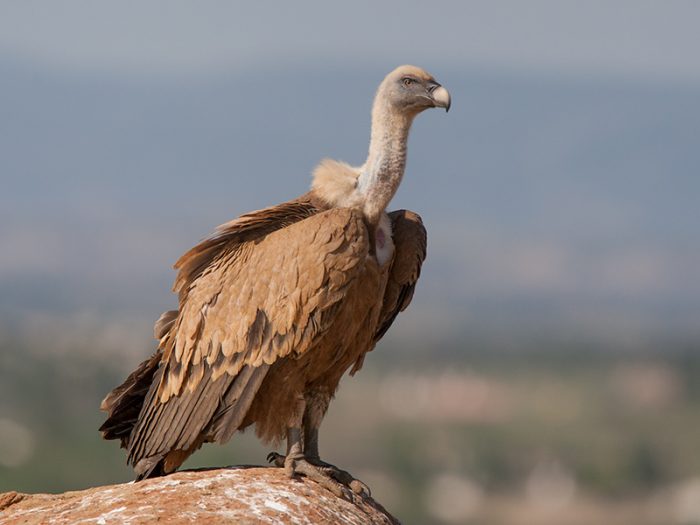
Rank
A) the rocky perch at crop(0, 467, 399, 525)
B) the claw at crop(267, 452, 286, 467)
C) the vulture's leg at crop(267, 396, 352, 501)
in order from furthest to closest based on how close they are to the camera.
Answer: the claw at crop(267, 452, 286, 467) < the vulture's leg at crop(267, 396, 352, 501) < the rocky perch at crop(0, 467, 399, 525)

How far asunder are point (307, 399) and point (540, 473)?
70.7 meters

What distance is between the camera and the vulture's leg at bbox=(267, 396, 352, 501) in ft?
39.7

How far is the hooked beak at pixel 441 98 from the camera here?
12.7 metres

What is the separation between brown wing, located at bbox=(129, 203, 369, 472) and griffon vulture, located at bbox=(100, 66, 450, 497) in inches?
0.4

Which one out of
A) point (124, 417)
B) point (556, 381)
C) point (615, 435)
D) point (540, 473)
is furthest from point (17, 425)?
point (556, 381)

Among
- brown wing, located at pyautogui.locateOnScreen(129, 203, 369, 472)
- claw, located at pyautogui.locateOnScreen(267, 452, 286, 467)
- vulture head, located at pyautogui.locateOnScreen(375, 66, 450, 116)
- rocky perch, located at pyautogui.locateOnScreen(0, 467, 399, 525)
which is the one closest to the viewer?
rocky perch, located at pyautogui.locateOnScreen(0, 467, 399, 525)

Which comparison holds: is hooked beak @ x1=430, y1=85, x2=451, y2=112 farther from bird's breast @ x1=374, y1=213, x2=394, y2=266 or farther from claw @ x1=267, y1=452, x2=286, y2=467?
claw @ x1=267, y1=452, x2=286, y2=467

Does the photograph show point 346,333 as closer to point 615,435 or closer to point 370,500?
point 370,500

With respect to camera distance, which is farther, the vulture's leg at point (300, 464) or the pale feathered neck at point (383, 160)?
the pale feathered neck at point (383, 160)

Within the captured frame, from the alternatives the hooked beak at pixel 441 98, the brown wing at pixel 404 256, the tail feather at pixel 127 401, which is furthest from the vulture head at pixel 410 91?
the tail feather at pixel 127 401

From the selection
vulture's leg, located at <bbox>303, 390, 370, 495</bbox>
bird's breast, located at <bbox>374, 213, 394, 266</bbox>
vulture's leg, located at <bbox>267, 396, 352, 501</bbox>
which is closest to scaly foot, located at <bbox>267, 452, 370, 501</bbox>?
vulture's leg, located at <bbox>267, 396, 352, 501</bbox>

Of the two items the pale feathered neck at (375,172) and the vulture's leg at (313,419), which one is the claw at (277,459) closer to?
the vulture's leg at (313,419)

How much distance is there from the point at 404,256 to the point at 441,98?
4.19 ft

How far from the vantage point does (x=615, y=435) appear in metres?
88.4
